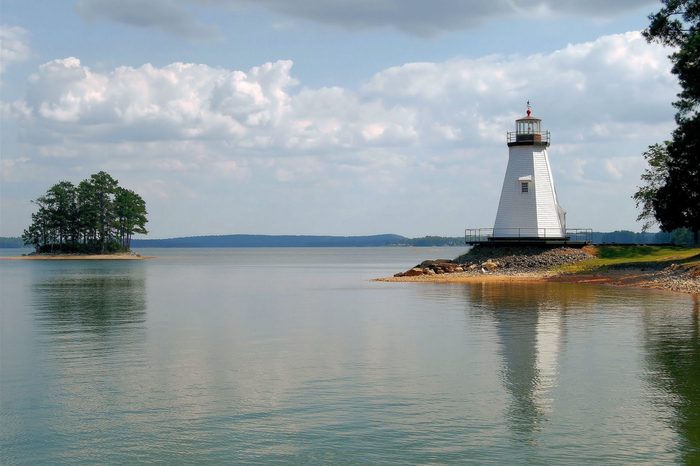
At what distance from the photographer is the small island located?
6309 inches

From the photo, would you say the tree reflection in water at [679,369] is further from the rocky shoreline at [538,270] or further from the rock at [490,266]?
the rock at [490,266]

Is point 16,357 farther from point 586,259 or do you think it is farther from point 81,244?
point 81,244

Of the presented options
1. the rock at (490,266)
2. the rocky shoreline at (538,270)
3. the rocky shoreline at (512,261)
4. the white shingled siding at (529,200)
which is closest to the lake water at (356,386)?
the rocky shoreline at (538,270)

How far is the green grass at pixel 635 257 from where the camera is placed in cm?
6550

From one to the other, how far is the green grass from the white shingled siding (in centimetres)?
481

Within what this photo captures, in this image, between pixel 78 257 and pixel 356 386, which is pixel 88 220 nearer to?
pixel 78 257

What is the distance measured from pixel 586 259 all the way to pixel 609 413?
180 ft

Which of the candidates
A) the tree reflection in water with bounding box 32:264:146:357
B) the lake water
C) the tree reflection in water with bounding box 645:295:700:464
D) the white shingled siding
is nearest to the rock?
the white shingled siding

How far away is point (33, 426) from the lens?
1752 centimetres

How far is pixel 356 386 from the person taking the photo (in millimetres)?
21766

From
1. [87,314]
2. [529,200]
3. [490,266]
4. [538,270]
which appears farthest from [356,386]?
[529,200]

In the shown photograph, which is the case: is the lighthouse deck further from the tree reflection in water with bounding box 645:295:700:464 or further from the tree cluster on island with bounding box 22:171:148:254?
the tree cluster on island with bounding box 22:171:148:254

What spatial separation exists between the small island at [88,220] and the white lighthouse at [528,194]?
353 ft

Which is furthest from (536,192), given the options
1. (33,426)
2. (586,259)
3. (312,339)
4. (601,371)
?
(33,426)
